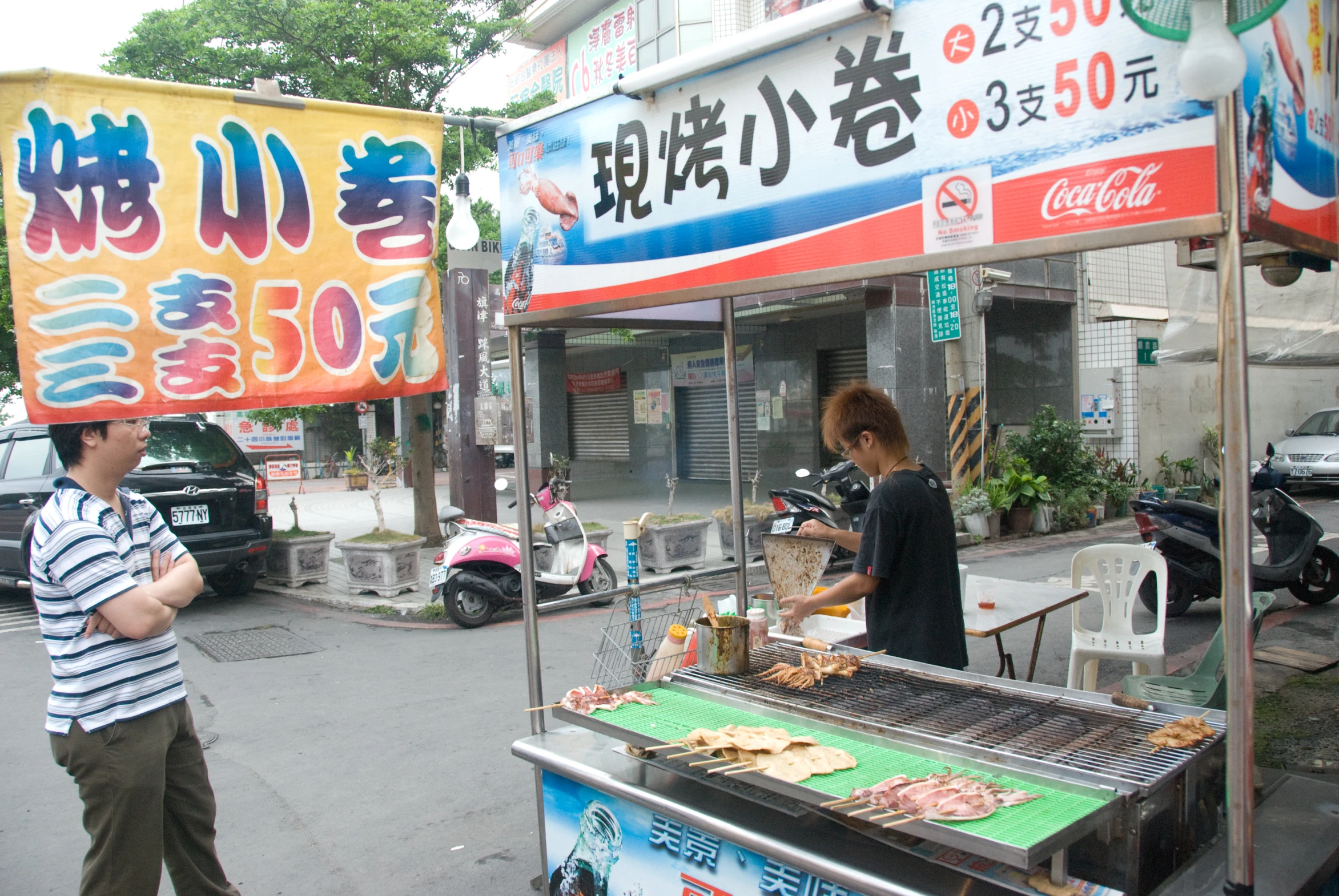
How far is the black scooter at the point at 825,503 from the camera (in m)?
7.91

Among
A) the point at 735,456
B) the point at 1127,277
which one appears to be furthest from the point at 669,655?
the point at 1127,277

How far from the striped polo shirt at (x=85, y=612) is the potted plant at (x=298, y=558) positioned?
7.16 meters

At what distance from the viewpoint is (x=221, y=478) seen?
845cm

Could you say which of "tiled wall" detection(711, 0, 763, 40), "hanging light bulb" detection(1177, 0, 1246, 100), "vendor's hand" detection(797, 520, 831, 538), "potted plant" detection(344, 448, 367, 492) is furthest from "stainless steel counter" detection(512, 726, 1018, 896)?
"potted plant" detection(344, 448, 367, 492)

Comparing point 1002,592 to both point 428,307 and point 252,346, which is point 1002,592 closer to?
point 428,307

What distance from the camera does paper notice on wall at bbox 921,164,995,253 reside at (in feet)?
6.27

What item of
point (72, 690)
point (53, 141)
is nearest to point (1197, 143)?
point (53, 141)

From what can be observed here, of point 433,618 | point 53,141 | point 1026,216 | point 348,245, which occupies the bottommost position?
point 433,618

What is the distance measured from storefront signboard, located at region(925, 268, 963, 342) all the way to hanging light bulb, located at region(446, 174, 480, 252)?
7986mm

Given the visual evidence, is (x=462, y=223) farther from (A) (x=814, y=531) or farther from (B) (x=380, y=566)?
(B) (x=380, y=566)

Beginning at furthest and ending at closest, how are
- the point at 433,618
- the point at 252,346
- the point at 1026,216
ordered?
1. the point at 433,618
2. the point at 252,346
3. the point at 1026,216

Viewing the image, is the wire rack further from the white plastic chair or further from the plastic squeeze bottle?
the white plastic chair

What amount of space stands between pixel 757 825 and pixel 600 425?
18.6 metres

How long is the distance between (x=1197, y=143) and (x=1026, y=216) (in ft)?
1.07
